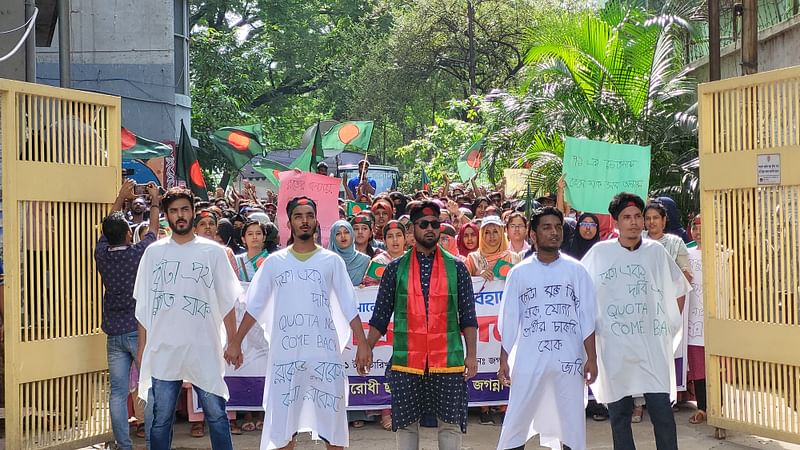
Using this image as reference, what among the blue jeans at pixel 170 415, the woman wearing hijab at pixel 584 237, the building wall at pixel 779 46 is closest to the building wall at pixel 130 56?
the building wall at pixel 779 46

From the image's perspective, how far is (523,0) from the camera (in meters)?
32.8

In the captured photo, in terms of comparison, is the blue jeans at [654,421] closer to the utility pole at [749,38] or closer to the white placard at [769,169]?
the white placard at [769,169]

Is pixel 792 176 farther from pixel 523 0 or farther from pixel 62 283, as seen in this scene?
pixel 523 0

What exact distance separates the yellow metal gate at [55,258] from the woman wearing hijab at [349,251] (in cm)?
196

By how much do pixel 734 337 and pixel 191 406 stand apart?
4.44 meters

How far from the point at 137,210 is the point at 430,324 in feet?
15.7

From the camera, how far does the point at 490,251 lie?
9.30 m

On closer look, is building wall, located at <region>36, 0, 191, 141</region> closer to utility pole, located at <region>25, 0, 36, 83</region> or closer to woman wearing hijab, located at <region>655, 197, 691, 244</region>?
utility pole, located at <region>25, 0, 36, 83</region>

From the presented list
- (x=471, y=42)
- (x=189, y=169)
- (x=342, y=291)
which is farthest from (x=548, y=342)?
(x=471, y=42)

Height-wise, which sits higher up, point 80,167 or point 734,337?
point 80,167

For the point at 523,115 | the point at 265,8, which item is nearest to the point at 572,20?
the point at 523,115

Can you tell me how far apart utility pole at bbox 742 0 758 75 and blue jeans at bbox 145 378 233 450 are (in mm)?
7593

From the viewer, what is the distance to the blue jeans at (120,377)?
771 cm

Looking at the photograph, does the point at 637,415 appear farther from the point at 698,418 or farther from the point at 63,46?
the point at 63,46
